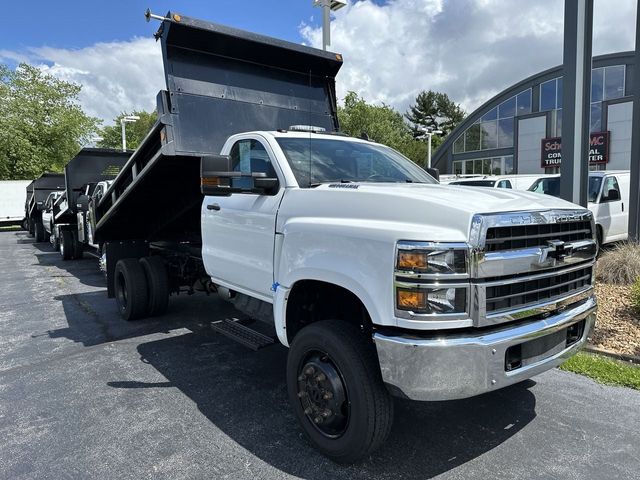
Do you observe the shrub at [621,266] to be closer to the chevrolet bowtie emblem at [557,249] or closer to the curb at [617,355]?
the curb at [617,355]

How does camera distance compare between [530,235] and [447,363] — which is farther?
[530,235]

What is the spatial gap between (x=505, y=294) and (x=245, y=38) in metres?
4.14

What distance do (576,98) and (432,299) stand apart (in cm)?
613

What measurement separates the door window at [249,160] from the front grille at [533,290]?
1.91m

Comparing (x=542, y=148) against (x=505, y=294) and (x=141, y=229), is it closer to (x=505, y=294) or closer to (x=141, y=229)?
(x=141, y=229)

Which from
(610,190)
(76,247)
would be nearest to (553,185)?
(610,190)

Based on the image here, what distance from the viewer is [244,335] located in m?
4.30

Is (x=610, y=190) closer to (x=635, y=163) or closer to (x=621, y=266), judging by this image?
(x=635, y=163)

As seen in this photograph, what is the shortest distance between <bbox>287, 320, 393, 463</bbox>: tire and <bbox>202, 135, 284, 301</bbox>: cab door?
0.80m

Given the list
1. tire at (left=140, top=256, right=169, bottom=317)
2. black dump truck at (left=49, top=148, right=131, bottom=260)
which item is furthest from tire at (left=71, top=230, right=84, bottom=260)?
tire at (left=140, top=256, right=169, bottom=317)

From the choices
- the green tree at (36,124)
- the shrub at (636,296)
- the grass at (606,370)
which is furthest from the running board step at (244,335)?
the green tree at (36,124)

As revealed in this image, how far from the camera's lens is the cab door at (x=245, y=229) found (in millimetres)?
3754

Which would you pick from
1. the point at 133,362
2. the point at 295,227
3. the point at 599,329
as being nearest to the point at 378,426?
the point at 295,227

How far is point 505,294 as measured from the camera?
270cm
